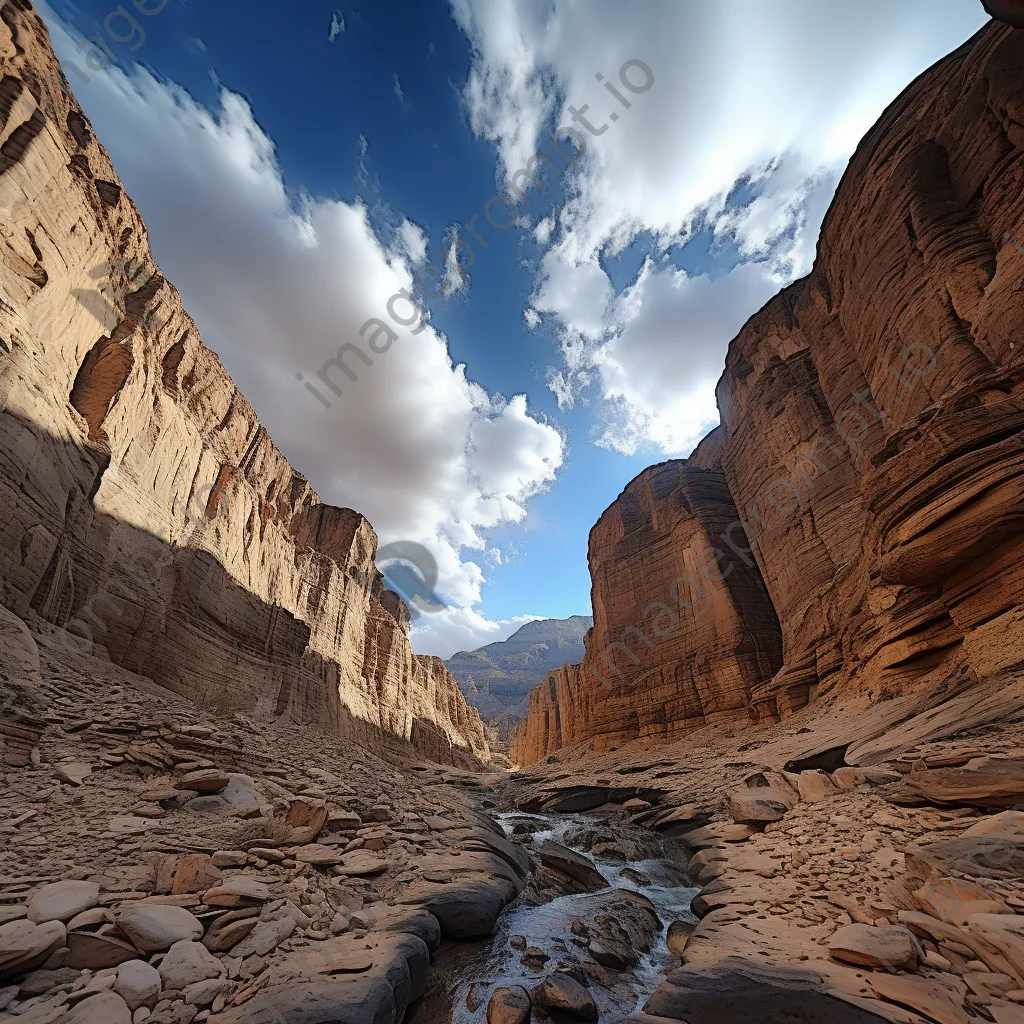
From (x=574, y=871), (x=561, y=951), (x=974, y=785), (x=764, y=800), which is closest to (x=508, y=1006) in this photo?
(x=561, y=951)

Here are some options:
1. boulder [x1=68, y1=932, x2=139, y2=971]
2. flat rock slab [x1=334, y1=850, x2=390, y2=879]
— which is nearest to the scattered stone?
boulder [x1=68, y1=932, x2=139, y2=971]

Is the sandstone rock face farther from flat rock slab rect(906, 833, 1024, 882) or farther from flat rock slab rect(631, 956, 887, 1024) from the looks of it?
flat rock slab rect(631, 956, 887, 1024)

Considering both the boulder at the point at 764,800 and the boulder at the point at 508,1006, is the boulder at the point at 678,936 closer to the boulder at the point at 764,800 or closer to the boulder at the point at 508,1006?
the boulder at the point at 508,1006

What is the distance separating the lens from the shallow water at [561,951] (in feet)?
16.0

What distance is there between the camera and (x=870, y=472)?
14250 mm

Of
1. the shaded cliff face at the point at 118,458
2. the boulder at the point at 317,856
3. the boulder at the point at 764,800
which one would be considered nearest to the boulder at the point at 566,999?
the boulder at the point at 317,856

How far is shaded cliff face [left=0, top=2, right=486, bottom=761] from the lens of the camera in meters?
11.0

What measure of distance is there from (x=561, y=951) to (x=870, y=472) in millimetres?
15498

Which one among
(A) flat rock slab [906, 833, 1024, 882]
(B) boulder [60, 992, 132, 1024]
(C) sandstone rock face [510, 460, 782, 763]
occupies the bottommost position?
(B) boulder [60, 992, 132, 1024]

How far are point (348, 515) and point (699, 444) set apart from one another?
32742mm

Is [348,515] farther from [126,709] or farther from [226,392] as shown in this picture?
[126,709]

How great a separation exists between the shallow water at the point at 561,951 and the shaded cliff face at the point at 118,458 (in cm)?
1195

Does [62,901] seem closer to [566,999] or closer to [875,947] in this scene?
[566,999]

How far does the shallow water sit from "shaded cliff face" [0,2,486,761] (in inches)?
471
